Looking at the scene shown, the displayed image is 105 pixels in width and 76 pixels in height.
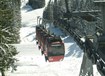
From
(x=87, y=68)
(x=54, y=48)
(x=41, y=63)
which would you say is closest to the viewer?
(x=87, y=68)

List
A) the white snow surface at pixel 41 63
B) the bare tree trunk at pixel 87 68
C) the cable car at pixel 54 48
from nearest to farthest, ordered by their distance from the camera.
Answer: the bare tree trunk at pixel 87 68 → the cable car at pixel 54 48 → the white snow surface at pixel 41 63

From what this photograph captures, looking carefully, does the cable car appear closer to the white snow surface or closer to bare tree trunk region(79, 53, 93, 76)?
bare tree trunk region(79, 53, 93, 76)

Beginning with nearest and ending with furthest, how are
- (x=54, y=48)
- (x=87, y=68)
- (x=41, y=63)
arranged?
1. (x=87, y=68)
2. (x=54, y=48)
3. (x=41, y=63)

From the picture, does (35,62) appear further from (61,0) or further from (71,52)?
(61,0)

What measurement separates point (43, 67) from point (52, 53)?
2756 cm

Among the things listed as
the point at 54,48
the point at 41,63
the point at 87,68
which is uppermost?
the point at 87,68

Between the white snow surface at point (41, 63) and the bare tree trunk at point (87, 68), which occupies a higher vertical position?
the bare tree trunk at point (87, 68)

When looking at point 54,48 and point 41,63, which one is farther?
point 41,63

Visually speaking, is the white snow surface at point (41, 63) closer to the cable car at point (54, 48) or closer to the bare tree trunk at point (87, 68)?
the cable car at point (54, 48)

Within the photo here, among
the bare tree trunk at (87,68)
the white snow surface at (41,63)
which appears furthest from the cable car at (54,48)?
the white snow surface at (41,63)

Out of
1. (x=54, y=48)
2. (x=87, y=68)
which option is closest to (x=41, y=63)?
(x=54, y=48)

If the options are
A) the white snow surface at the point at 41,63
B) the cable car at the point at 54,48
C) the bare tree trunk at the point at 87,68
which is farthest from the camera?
the white snow surface at the point at 41,63

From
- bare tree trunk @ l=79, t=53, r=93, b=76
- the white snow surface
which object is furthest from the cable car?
the white snow surface

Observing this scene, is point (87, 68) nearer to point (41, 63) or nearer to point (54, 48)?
point (54, 48)
